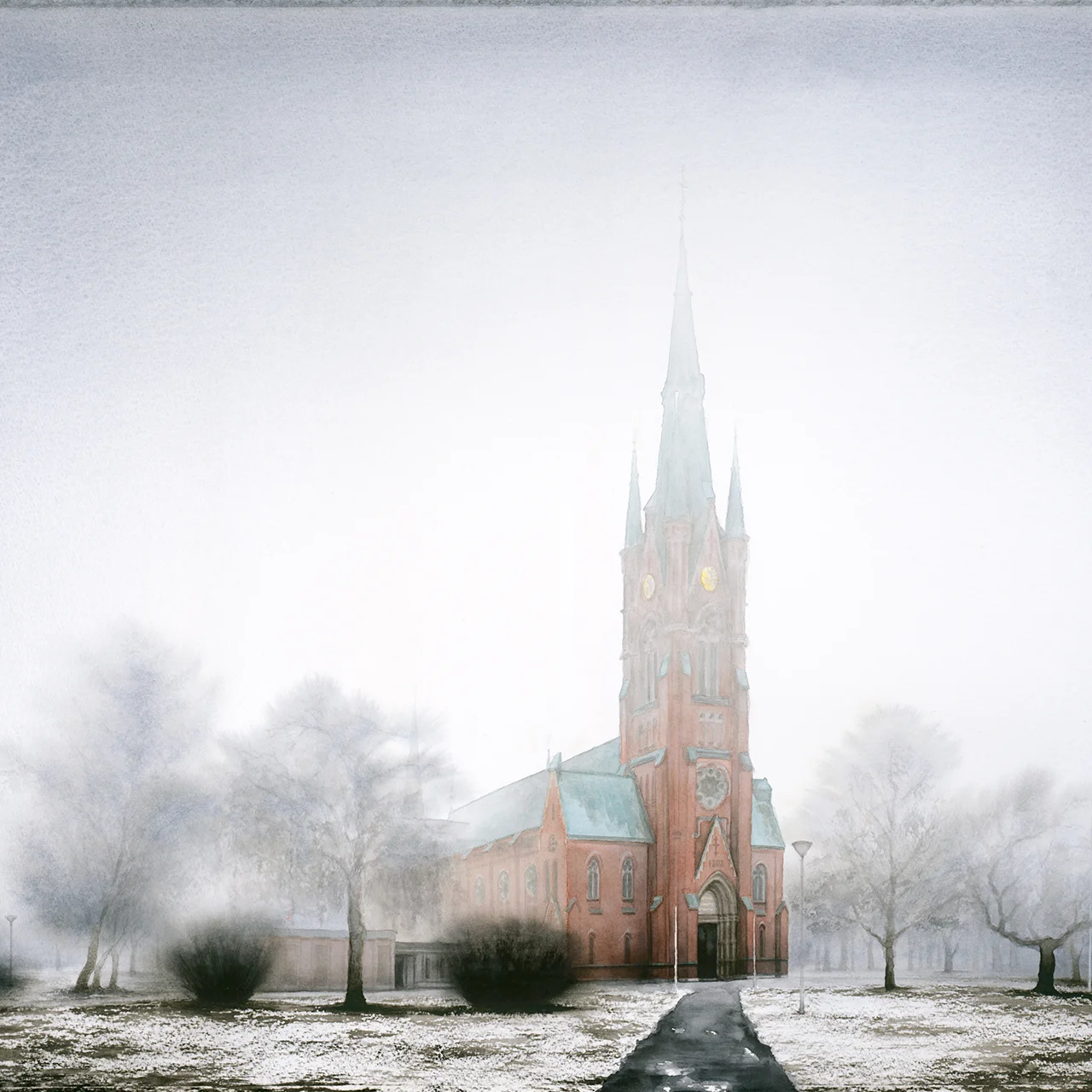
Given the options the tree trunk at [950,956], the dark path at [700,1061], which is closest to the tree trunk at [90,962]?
the dark path at [700,1061]

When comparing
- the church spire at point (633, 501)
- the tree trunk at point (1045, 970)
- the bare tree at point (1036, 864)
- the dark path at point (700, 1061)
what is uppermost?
the church spire at point (633, 501)

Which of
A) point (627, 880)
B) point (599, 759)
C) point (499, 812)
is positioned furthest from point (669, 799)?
point (499, 812)

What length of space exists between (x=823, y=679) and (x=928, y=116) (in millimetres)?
3074

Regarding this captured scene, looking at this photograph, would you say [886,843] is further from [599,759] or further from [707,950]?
[707,950]

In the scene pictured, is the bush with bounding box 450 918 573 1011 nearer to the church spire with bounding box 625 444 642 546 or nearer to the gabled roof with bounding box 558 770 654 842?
the gabled roof with bounding box 558 770 654 842

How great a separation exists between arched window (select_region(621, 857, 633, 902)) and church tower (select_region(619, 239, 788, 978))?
0.26 meters

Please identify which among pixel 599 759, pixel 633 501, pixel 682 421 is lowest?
pixel 599 759

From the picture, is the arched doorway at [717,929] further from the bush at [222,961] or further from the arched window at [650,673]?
the bush at [222,961]

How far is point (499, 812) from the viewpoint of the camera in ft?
21.3

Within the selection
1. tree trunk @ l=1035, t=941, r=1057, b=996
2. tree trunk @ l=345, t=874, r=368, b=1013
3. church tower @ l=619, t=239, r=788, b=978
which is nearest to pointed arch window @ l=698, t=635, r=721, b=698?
church tower @ l=619, t=239, r=788, b=978

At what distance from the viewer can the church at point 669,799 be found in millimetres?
6309

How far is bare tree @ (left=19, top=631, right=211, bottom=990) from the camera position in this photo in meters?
5.49

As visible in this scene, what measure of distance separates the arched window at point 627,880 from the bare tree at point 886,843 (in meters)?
2.24

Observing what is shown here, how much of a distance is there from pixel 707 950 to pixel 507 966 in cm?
315
